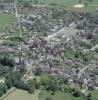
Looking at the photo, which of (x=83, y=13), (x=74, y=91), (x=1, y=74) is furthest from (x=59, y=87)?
(x=83, y=13)

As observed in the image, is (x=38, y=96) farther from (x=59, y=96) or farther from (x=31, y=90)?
(x=59, y=96)

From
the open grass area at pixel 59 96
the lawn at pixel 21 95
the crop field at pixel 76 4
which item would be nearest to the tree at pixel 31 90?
the lawn at pixel 21 95

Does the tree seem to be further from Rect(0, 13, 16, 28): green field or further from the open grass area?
Rect(0, 13, 16, 28): green field

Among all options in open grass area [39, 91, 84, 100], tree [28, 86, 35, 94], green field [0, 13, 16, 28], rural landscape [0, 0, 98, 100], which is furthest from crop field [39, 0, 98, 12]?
tree [28, 86, 35, 94]

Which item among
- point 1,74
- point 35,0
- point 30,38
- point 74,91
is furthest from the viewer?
point 35,0

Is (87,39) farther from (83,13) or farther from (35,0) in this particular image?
(35,0)

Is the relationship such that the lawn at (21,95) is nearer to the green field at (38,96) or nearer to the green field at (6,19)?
the green field at (38,96)

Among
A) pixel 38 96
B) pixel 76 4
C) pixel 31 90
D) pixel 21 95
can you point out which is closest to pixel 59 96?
pixel 38 96
